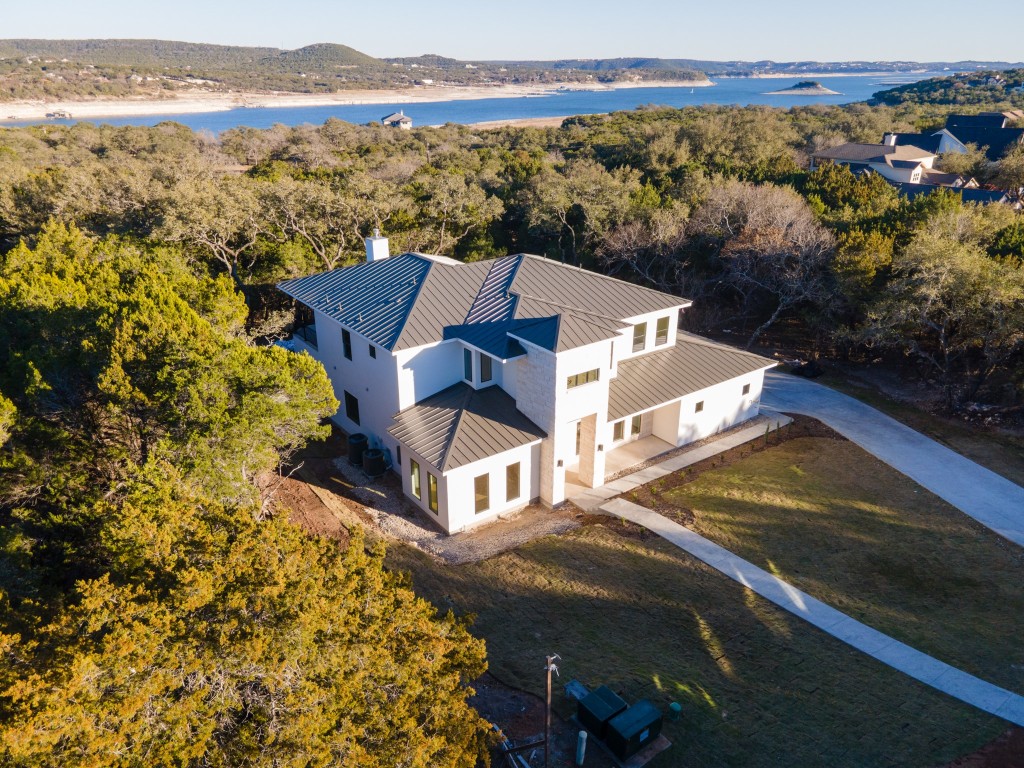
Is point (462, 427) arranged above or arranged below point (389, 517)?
above

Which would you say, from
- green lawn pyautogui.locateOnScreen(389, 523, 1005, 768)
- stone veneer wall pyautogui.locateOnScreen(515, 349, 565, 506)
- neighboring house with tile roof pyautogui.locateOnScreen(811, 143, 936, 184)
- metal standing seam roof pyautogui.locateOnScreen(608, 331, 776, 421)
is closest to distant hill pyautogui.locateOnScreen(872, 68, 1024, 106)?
neighboring house with tile roof pyautogui.locateOnScreen(811, 143, 936, 184)

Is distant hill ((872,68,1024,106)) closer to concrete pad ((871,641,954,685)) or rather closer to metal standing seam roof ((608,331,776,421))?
metal standing seam roof ((608,331,776,421))

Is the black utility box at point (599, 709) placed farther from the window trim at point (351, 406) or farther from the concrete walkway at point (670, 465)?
the window trim at point (351, 406)

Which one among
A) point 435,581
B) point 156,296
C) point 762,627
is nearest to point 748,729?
point 762,627

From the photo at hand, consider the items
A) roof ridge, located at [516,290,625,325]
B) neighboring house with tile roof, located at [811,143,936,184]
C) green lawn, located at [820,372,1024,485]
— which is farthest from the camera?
neighboring house with tile roof, located at [811,143,936,184]

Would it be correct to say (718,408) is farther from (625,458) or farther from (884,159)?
(884,159)

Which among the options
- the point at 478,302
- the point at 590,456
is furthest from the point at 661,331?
the point at 478,302
